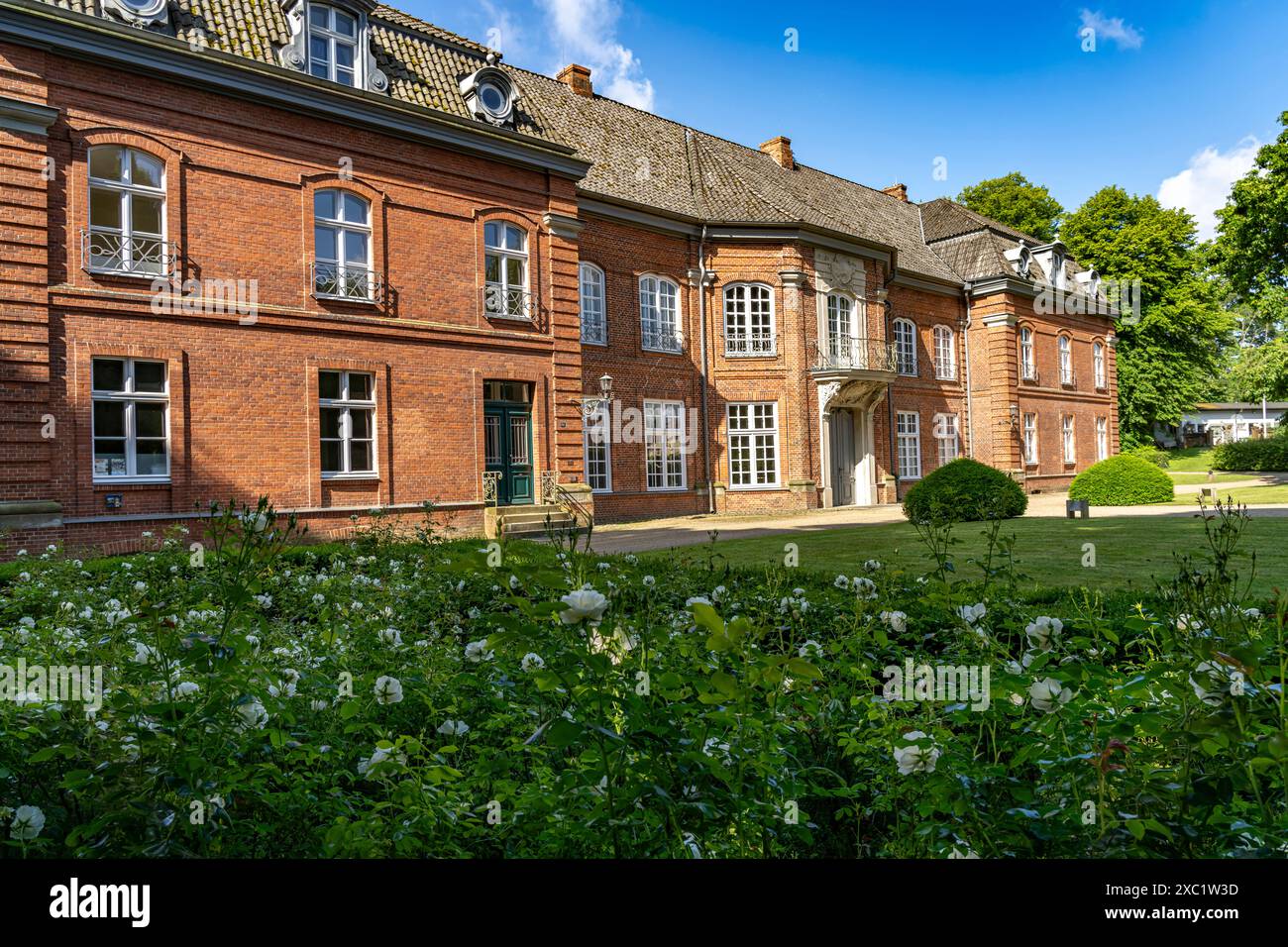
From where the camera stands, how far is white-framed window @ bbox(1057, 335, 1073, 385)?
36531 mm

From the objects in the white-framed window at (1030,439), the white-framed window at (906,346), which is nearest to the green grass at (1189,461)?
the white-framed window at (1030,439)

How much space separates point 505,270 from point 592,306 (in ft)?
13.3

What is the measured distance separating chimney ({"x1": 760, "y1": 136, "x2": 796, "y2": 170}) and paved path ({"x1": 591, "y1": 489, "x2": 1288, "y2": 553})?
14.6 meters

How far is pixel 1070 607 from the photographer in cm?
513

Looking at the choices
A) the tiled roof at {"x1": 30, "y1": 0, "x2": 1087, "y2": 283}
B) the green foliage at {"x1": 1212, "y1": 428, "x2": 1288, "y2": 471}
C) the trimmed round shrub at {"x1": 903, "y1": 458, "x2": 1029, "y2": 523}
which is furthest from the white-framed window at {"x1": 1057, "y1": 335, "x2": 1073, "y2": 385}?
the trimmed round shrub at {"x1": 903, "y1": 458, "x2": 1029, "y2": 523}

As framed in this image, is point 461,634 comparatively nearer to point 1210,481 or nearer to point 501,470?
point 501,470

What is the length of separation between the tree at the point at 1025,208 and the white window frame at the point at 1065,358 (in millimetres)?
11186

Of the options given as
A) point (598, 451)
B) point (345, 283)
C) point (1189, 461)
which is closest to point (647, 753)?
point (345, 283)

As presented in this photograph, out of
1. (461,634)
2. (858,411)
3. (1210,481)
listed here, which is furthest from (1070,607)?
(1210,481)

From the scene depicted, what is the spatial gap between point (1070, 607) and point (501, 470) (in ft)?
47.3

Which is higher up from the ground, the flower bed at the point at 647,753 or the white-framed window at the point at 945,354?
the white-framed window at the point at 945,354

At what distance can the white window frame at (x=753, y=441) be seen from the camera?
2428cm

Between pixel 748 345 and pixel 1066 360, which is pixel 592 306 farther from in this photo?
pixel 1066 360

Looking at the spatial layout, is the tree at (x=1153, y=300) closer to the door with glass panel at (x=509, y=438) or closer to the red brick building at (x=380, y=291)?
the red brick building at (x=380, y=291)
